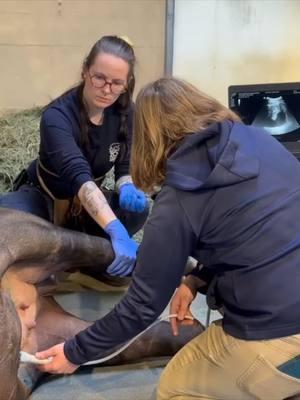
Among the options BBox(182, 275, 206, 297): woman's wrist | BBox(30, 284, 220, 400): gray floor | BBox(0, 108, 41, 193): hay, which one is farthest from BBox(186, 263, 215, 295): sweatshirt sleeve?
BBox(0, 108, 41, 193): hay

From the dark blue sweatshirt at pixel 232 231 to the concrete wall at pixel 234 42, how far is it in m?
2.04

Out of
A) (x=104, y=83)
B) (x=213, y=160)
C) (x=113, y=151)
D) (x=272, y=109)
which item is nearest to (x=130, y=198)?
(x=113, y=151)

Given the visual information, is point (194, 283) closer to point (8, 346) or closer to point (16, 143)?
point (8, 346)

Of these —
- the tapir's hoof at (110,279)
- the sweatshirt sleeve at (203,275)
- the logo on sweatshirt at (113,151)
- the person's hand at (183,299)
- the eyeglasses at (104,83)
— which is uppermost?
the eyeglasses at (104,83)

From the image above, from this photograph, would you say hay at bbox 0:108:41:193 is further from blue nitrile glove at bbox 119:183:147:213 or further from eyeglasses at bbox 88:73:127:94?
eyeglasses at bbox 88:73:127:94

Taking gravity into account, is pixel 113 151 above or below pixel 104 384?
above

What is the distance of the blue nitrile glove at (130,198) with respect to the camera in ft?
6.32

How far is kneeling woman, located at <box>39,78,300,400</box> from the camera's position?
41.4 inches

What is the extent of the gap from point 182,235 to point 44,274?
0.57 metres

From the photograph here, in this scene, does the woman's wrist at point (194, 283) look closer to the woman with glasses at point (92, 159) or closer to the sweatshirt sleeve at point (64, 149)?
the woman with glasses at point (92, 159)

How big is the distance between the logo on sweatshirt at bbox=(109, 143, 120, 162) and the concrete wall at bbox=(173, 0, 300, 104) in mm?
1278

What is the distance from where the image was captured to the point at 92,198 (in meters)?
1.71

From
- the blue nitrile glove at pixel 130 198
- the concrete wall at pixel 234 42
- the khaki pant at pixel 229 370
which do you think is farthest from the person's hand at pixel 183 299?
the concrete wall at pixel 234 42

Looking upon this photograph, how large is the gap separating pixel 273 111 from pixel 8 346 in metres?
1.58
